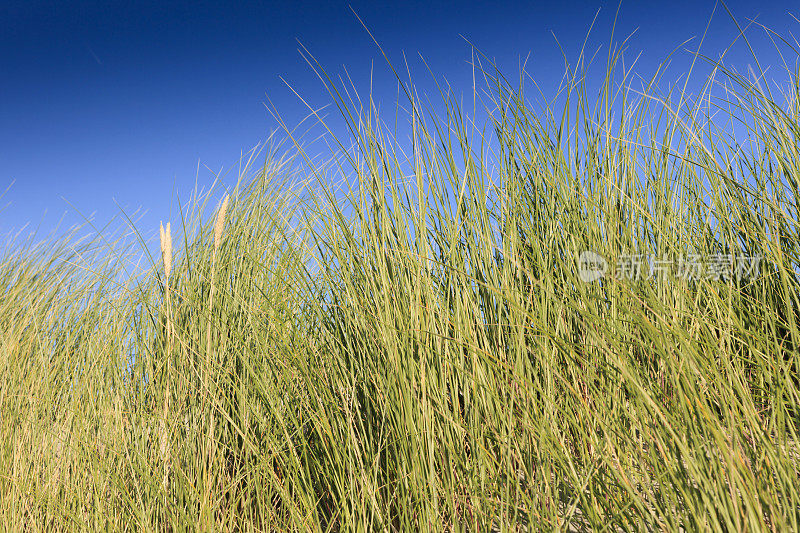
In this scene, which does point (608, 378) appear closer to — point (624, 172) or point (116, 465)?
point (624, 172)

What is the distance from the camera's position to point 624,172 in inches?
61.4

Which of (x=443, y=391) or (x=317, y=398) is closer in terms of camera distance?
(x=443, y=391)

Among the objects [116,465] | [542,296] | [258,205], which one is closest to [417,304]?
[542,296]

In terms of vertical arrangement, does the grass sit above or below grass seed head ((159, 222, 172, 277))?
below

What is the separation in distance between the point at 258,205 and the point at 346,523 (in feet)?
6.19
